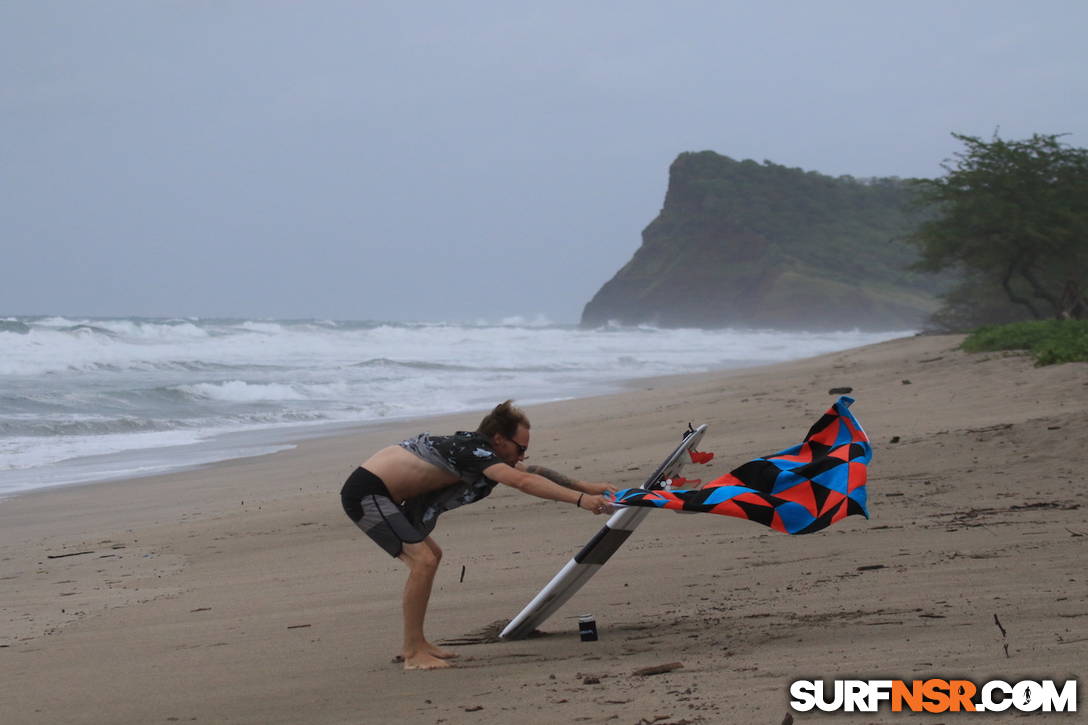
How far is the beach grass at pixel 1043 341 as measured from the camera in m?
13.2

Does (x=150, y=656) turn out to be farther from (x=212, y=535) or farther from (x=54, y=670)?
(x=212, y=535)

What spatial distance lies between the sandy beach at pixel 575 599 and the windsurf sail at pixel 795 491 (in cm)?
50

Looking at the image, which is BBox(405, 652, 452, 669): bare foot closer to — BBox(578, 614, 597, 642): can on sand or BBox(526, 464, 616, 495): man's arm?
BBox(578, 614, 597, 642): can on sand

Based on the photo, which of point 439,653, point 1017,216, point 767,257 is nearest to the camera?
point 439,653

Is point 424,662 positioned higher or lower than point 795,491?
lower

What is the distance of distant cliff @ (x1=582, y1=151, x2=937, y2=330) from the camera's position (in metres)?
88.6

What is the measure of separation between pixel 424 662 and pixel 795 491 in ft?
5.53

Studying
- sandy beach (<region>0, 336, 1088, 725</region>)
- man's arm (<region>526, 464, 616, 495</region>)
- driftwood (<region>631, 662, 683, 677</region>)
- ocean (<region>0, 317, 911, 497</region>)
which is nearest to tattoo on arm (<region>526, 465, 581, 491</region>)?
man's arm (<region>526, 464, 616, 495</region>)

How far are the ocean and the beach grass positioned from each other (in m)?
8.19

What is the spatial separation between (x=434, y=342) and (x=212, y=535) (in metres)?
41.3

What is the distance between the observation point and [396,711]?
4113 millimetres

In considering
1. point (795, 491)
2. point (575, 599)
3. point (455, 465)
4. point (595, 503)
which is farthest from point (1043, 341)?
point (455, 465)

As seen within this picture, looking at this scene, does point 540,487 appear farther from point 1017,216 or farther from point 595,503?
point 1017,216

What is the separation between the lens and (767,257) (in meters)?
99.5
